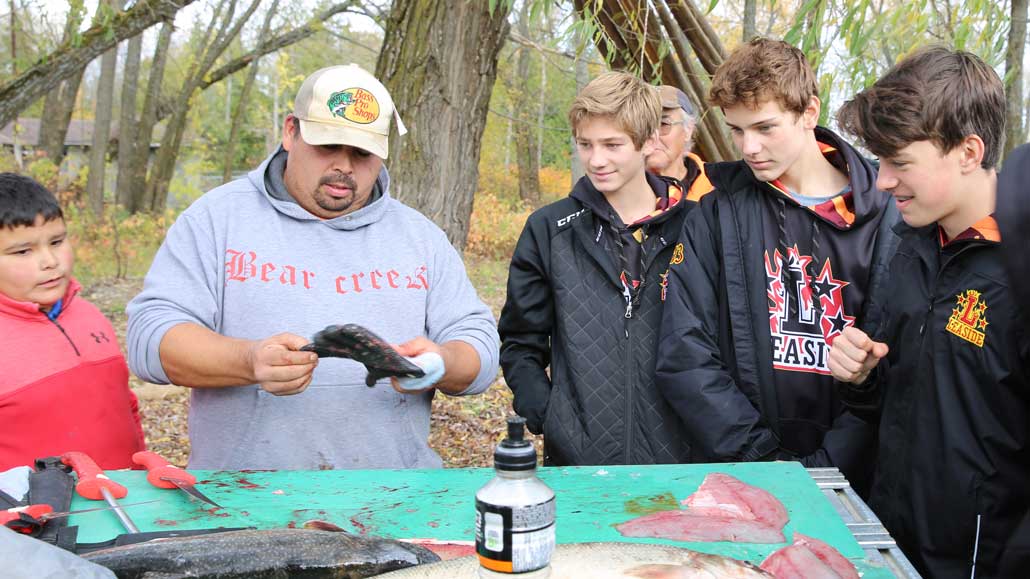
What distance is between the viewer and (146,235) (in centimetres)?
1603

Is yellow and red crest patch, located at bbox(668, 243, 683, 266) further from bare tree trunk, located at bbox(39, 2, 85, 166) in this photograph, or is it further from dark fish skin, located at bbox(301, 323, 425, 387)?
bare tree trunk, located at bbox(39, 2, 85, 166)

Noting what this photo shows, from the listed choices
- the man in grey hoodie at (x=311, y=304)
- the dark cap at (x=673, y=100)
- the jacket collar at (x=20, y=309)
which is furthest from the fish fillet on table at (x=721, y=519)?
the dark cap at (x=673, y=100)

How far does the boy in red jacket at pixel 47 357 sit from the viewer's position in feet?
8.37

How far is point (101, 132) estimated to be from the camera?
18516mm

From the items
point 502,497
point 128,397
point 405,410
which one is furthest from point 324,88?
point 502,497

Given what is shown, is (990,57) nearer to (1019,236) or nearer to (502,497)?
(1019,236)

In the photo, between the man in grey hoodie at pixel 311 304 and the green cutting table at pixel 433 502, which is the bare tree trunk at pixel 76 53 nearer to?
the man in grey hoodie at pixel 311 304

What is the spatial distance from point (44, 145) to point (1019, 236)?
2011 centimetres

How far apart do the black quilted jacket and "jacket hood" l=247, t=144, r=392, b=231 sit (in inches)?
25.5

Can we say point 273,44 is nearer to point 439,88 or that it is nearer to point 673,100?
point 439,88

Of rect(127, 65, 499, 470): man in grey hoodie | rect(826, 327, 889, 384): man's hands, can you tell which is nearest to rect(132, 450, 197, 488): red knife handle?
rect(127, 65, 499, 470): man in grey hoodie

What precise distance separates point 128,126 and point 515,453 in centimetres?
1983

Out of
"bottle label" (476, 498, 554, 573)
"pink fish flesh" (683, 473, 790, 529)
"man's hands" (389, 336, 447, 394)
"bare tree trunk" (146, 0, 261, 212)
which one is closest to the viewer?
"bottle label" (476, 498, 554, 573)

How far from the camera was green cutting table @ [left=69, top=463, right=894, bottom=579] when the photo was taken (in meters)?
2.05
